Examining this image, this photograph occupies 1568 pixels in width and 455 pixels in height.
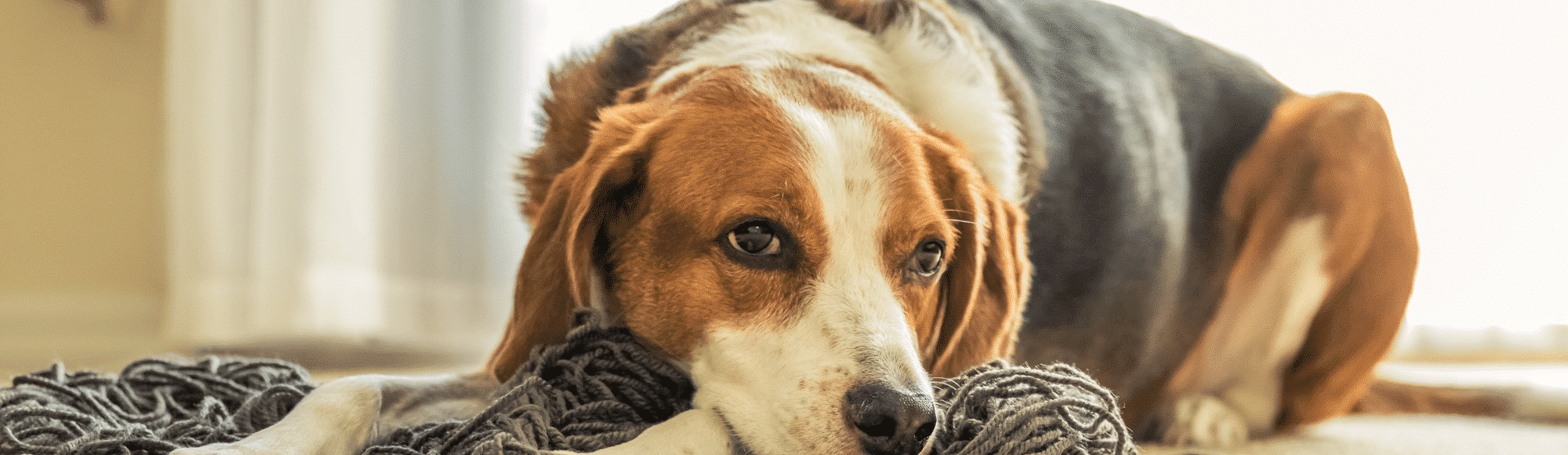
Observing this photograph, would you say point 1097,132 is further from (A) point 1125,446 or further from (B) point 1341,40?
(B) point 1341,40

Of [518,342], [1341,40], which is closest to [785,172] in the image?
[518,342]

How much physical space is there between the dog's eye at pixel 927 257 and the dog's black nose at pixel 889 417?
294 millimetres

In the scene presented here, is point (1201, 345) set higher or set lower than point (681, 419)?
lower

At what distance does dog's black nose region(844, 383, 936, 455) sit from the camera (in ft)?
3.61

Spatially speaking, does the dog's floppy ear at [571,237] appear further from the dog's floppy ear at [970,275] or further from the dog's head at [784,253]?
the dog's floppy ear at [970,275]

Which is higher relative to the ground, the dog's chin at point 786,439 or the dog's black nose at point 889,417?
the dog's black nose at point 889,417

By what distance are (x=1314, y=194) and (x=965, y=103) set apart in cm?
100

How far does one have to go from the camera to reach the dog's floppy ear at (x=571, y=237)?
4.55ft

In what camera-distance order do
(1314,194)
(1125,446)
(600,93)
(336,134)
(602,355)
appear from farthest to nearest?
(336,134) → (1314,194) → (600,93) → (602,355) → (1125,446)

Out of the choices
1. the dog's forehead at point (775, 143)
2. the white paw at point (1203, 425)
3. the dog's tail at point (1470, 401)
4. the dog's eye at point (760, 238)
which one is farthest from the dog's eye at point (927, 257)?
the dog's tail at point (1470, 401)

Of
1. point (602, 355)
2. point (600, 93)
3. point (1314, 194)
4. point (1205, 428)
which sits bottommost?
point (1205, 428)

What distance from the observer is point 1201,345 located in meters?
2.32

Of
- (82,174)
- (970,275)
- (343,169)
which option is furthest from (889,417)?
(82,174)

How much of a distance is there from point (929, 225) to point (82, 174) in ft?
10.4
